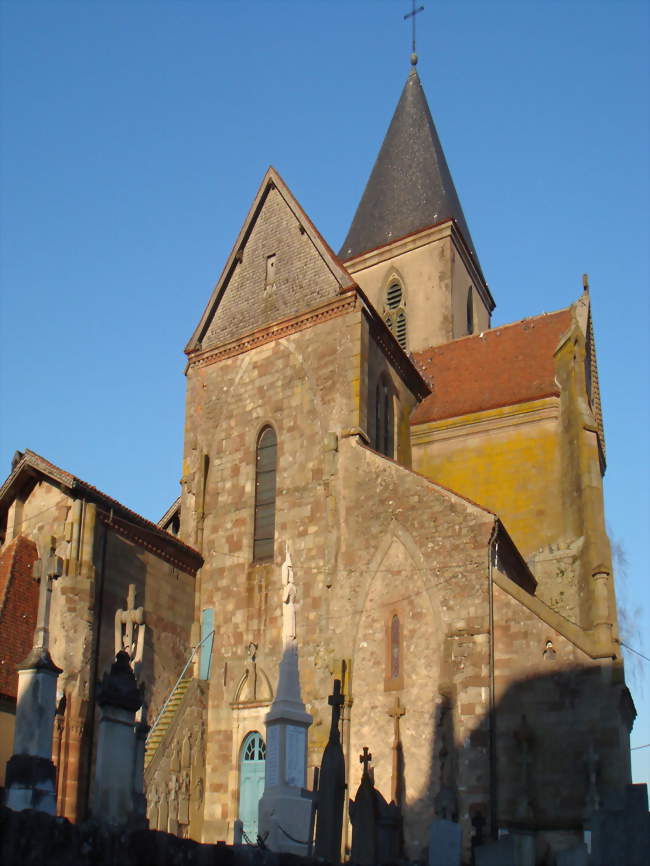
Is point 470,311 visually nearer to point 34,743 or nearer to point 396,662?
point 396,662

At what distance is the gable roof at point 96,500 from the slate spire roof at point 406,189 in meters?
16.6

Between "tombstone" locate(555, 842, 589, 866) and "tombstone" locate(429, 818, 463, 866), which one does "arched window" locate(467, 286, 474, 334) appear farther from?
"tombstone" locate(555, 842, 589, 866)

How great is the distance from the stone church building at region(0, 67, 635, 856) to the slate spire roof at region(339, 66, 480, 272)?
28.6ft

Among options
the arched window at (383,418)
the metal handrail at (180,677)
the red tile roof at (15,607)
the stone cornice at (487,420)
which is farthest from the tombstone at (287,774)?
the stone cornice at (487,420)

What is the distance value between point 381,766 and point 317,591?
3629 millimetres

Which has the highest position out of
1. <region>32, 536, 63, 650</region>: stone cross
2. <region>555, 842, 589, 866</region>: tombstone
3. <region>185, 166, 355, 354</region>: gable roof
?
<region>185, 166, 355, 354</region>: gable roof

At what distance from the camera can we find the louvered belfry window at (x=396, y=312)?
3278cm

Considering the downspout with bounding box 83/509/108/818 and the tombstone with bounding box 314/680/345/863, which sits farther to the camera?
the downspout with bounding box 83/509/108/818

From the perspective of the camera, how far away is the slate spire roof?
34.8 meters

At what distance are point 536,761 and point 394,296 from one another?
19534 millimetres

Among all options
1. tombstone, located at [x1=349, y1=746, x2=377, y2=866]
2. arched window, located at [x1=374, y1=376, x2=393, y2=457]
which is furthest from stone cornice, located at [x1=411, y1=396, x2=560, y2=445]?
tombstone, located at [x1=349, y1=746, x2=377, y2=866]

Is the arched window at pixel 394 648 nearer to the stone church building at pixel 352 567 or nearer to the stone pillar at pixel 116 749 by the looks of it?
the stone church building at pixel 352 567

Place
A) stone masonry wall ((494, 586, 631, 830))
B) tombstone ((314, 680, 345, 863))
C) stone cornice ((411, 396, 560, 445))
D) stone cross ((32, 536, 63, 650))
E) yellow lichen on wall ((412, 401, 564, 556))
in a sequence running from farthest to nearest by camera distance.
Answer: stone cornice ((411, 396, 560, 445)), yellow lichen on wall ((412, 401, 564, 556)), stone cross ((32, 536, 63, 650)), stone masonry wall ((494, 586, 631, 830)), tombstone ((314, 680, 345, 863))

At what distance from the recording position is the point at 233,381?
23922mm
